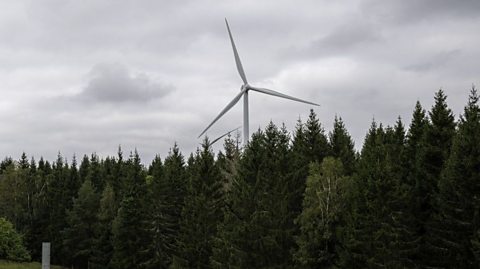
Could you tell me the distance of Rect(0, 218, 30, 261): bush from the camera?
79.6 meters

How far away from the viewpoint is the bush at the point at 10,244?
3132 inches

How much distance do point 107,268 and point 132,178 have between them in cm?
1246

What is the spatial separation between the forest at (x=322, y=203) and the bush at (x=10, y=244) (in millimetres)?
16018

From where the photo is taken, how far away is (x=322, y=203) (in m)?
42.7

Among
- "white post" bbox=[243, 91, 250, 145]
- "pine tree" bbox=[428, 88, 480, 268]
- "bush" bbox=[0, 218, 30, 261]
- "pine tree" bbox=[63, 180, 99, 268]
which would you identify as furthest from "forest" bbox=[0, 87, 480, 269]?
"bush" bbox=[0, 218, 30, 261]

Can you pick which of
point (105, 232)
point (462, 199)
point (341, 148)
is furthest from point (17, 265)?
point (462, 199)

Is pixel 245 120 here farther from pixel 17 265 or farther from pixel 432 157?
pixel 17 265

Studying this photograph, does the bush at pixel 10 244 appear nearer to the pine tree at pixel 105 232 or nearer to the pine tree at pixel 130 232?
the pine tree at pixel 105 232

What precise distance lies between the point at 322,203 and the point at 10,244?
54.1 metres

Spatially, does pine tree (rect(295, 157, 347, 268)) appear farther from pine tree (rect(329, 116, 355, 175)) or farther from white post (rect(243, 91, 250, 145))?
white post (rect(243, 91, 250, 145))

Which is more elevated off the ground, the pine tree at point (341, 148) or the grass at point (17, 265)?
the pine tree at point (341, 148)

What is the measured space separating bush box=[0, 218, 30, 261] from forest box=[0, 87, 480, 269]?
16.0 meters

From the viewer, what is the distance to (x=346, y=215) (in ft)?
139

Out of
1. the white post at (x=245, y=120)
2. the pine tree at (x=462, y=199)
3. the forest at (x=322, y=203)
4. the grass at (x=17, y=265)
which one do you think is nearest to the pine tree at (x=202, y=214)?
the forest at (x=322, y=203)
